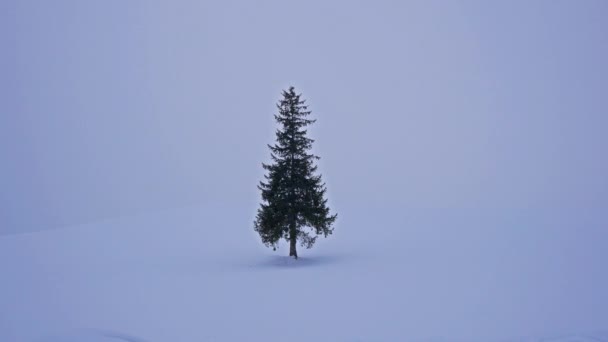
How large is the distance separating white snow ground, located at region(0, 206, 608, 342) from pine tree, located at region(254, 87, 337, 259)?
2.10 m

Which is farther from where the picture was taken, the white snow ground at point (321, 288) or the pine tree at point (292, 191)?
the pine tree at point (292, 191)

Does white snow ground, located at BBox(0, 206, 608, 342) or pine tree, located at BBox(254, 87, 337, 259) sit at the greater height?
pine tree, located at BBox(254, 87, 337, 259)

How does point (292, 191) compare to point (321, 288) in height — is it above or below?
above

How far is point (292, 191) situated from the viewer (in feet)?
88.3

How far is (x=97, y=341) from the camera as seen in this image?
1313 cm

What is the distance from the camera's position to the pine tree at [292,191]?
2656 centimetres

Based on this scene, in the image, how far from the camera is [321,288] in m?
19.2

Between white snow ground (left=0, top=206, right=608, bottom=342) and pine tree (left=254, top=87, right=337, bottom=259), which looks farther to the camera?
pine tree (left=254, top=87, right=337, bottom=259)

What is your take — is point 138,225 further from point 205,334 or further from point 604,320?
point 604,320

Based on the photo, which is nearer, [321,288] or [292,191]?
[321,288]

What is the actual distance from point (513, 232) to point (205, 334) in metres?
27.3

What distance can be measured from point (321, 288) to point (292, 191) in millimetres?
8965

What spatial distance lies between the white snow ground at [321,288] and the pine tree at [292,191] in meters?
2.10

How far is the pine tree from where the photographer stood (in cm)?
2656
